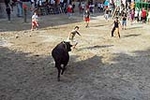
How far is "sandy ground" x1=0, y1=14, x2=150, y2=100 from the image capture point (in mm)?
12641

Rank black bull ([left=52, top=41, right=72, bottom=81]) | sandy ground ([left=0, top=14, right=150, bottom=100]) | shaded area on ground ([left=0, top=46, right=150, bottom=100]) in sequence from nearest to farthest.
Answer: shaded area on ground ([left=0, top=46, right=150, bottom=100]), sandy ground ([left=0, top=14, right=150, bottom=100]), black bull ([left=52, top=41, right=72, bottom=81])

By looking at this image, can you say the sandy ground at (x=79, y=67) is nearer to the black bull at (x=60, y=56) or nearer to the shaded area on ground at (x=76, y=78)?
the shaded area on ground at (x=76, y=78)

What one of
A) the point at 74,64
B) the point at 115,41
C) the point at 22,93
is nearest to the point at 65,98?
the point at 22,93

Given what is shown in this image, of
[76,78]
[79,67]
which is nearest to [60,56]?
[76,78]

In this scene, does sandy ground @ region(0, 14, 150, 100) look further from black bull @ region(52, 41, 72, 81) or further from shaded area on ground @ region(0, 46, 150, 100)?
black bull @ region(52, 41, 72, 81)

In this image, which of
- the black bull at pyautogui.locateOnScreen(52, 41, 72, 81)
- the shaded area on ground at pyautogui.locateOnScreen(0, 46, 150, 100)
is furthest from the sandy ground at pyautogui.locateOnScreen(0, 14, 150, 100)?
the black bull at pyautogui.locateOnScreen(52, 41, 72, 81)

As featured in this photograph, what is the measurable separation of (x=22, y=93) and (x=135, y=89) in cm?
382

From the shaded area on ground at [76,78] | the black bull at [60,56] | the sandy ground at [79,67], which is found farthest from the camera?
the black bull at [60,56]

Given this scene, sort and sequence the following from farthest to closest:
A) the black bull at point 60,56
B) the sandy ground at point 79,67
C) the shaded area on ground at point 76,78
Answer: the black bull at point 60,56
the sandy ground at point 79,67
the shaded area on ground at point 76,78

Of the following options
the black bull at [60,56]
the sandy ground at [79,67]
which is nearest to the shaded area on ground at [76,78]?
the sandy ground at [79,67]

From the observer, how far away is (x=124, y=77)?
1446cm

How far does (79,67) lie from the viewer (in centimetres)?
1569

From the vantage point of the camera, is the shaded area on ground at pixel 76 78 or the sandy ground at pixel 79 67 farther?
the sandy ground at pixel 79 67

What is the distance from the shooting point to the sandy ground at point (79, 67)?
498 inches
